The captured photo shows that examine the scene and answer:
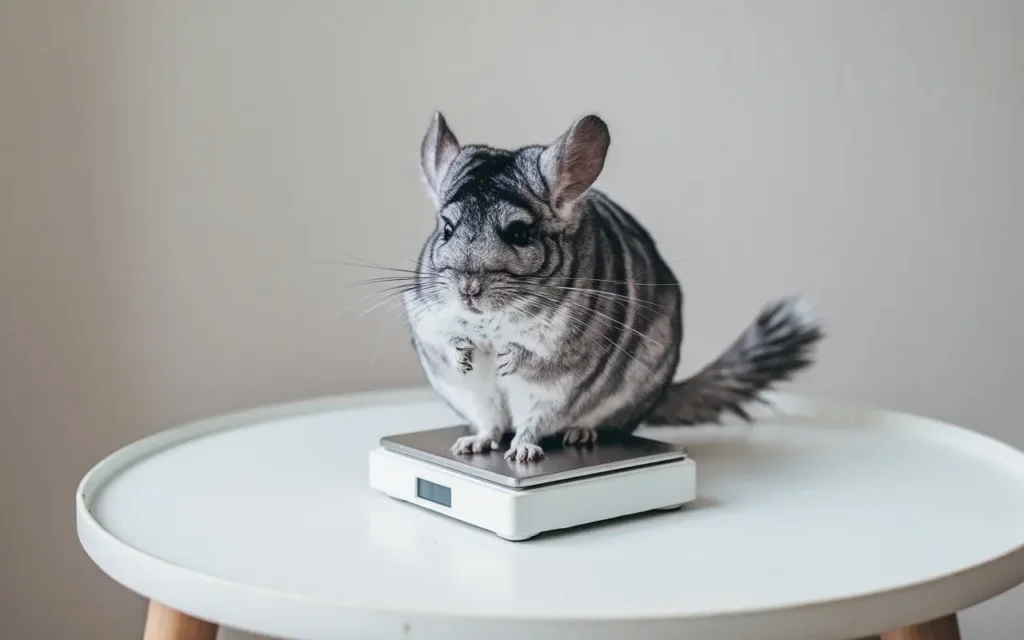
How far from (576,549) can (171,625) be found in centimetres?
29

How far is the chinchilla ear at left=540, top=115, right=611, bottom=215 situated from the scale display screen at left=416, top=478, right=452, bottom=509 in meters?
0.23

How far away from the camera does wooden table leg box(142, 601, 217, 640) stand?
77 cm

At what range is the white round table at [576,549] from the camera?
613mm

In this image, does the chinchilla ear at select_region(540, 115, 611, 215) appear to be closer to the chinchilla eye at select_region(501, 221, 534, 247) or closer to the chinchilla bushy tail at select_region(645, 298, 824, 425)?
the chinchilla eye at select_region(501, 221, 534, 247)

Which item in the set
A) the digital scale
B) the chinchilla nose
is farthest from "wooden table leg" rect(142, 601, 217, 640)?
the chinchilla nose

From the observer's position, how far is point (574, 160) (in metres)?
0.81

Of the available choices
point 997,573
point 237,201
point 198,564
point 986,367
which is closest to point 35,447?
point 237,201

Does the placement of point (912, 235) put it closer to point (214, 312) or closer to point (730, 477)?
point (730, 477)

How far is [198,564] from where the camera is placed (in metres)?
0.69

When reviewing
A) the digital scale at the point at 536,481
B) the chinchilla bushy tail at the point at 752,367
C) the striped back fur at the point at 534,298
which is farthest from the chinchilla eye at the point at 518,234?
the chinchilla bushy tail at the point at 752,367

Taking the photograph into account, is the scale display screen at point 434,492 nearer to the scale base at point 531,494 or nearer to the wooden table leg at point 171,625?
the scale base at point 531,494

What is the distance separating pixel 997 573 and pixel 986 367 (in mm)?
798

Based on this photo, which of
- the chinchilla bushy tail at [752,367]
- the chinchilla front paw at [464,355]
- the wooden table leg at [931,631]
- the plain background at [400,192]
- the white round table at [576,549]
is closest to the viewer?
the white round table at [576,549]

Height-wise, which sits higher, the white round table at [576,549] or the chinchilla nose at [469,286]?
the chinchilla nose at [469,286]
